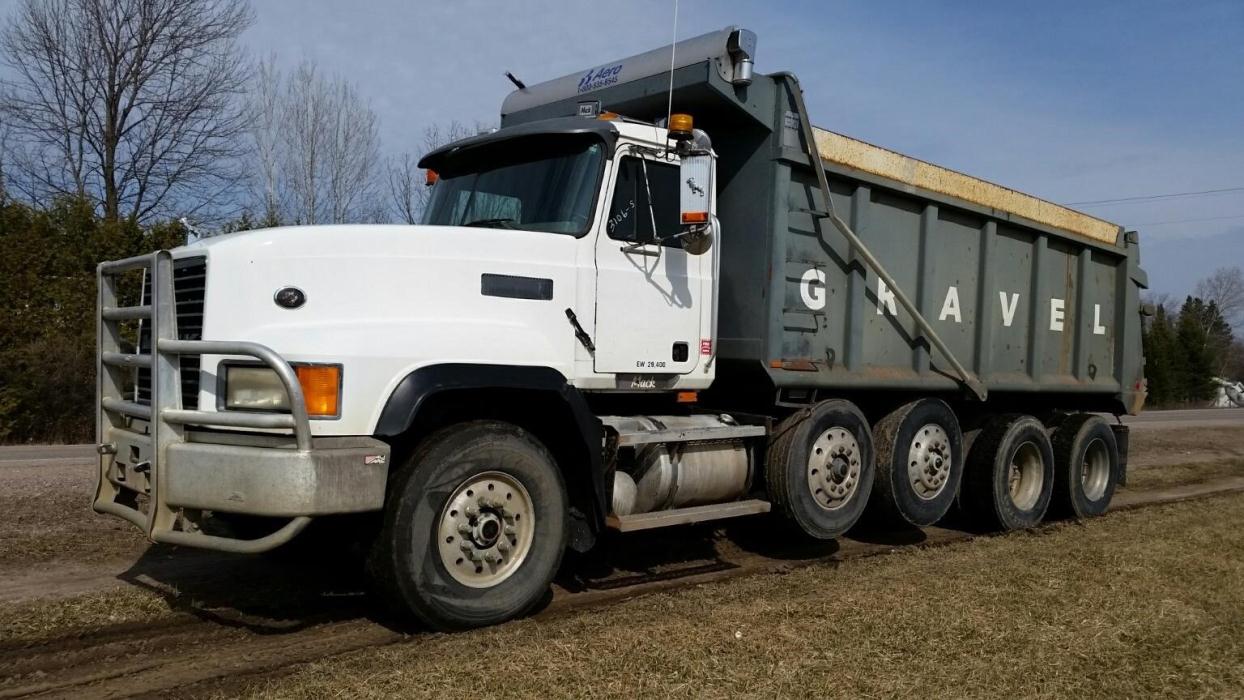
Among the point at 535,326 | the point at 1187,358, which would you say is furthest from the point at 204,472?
the point at 1187,358

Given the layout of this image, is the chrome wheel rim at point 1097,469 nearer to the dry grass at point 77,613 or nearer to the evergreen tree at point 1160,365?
the dry grass at point 77,613

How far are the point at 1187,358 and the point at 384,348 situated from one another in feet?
167

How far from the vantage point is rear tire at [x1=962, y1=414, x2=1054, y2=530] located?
855 cm

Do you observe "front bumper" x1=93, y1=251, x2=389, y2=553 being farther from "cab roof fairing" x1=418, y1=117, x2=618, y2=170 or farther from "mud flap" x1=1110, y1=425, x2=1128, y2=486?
"mud flap" x1=1110, y1=425, x2=1128, y2=486

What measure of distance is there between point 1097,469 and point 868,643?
20.5 ft

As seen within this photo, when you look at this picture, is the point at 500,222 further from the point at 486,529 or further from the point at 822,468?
the point at 822,468

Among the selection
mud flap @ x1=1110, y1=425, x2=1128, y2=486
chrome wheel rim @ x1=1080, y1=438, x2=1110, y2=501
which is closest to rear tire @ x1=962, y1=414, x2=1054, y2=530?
chrome wheel rim @ x1=1080, y1=438, x2=1110, y2=501

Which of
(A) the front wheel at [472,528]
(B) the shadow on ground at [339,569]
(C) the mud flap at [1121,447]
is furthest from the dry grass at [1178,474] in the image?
(A) the front wheel at [472,528]

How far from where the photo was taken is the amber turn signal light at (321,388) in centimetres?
446

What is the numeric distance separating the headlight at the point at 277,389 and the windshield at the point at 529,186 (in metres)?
1.65

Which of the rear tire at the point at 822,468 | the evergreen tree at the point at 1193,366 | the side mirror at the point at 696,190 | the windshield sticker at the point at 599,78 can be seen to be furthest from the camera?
the evergreen tree at the point at 1193,366

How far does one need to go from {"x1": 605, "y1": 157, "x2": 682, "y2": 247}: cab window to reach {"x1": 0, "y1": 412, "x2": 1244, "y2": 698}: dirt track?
2229 millimetres

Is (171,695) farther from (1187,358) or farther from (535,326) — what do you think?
(1187,358)

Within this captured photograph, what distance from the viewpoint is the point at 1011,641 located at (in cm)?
486
